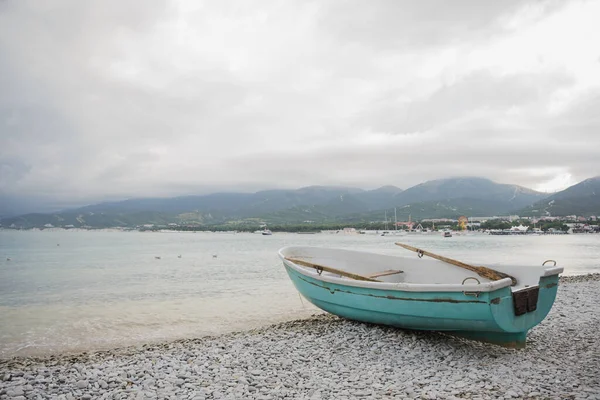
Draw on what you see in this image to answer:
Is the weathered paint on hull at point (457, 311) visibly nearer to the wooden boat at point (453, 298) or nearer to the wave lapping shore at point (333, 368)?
the wooden boat at point (453, 298)

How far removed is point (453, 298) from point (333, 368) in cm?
272

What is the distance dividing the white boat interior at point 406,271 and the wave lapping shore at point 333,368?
53.8 inches

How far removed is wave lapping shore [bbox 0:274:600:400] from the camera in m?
6.53

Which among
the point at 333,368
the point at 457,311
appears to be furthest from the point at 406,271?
the point at 333,368

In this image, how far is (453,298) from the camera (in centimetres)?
798

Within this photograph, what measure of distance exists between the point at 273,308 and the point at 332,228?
140822 millimetres

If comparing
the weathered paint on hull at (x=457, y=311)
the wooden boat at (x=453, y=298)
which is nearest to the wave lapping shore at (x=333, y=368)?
the weathered paint on hull at (x=457, y=311)

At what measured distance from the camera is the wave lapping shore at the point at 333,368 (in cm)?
653

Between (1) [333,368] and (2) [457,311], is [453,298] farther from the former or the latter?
(1) [333,368]

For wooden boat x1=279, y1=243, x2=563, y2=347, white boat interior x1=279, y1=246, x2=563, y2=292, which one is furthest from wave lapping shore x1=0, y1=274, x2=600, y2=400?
white boat interior x1=279, y1=246, x2=563, y2=292

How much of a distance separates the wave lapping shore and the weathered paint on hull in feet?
1.36

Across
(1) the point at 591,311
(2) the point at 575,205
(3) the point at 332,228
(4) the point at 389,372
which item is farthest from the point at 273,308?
(2) the point at 575,205

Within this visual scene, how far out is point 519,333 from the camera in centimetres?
821

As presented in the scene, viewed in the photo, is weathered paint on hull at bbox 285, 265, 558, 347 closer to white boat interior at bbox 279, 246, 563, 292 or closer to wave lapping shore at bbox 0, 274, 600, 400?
white boat interior at bbox 279, 246, 563, 292
